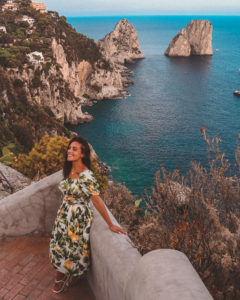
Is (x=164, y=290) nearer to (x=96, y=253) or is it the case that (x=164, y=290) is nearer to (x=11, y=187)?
(x=96, y=253)

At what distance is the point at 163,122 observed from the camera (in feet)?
163

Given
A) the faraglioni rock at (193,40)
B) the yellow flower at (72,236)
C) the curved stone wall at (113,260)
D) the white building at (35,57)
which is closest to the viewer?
the curved stone wall at (113,260)

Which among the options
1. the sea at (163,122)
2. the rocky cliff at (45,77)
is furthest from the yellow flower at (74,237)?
the sea at (163,122)

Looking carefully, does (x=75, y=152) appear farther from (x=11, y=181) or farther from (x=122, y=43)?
(x=122, y=43)

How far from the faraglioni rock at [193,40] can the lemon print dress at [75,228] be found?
122012mm

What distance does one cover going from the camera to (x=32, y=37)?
49.2 meters

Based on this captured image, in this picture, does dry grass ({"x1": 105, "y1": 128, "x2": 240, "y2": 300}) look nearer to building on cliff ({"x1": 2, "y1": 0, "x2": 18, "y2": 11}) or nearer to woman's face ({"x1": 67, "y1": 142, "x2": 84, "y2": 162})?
woman's face ({"x1": 67, "y1": 142, "x2": 84, "y2": 162})

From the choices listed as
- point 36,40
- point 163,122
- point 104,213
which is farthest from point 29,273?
point 36,40

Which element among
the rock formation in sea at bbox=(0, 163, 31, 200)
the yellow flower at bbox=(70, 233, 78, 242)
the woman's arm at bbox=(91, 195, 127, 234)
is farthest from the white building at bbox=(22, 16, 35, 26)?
the yellow flower at bbox=(70, 233, 78, 242)

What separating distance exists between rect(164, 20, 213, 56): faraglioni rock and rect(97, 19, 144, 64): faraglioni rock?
1552cm

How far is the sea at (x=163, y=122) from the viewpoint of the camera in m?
36.2

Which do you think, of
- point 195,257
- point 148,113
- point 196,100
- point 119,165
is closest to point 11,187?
point 195,257

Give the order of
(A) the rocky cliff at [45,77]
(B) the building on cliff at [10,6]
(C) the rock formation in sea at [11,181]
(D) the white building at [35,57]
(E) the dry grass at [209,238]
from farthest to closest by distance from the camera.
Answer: (B) the building on cliff at [10,6] → (D) the white building at [35,57] → (A) the rocky cliff at [45,77] → (C) the rock formation in sea at [11,181] → (E) the dry grass at [209,238]

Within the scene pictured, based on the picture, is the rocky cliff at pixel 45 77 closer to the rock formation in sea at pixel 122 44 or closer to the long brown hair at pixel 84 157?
the long brown hair at pixel 84 157
